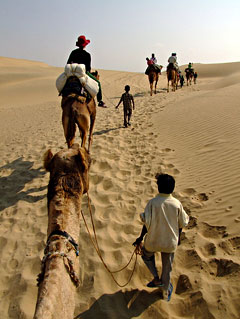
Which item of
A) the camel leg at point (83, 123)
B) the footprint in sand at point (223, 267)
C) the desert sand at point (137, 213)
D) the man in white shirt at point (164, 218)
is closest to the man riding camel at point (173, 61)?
the desert sand at point (137, 213)

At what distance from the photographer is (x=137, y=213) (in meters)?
4.68

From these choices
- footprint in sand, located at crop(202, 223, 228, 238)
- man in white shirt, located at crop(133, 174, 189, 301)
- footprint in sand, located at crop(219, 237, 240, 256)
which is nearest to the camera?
man in white shirt, located at crop(133, 174, 189, 301)

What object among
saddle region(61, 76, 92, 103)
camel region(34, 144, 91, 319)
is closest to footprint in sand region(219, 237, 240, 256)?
camel region(34, 144, 91, 319)

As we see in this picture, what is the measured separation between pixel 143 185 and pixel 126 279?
253 centimetres

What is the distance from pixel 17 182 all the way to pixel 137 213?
3.23m

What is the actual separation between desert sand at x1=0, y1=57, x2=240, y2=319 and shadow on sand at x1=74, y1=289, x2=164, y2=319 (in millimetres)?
12

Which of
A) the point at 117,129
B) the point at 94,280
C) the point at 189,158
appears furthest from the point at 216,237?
the point at 117,129

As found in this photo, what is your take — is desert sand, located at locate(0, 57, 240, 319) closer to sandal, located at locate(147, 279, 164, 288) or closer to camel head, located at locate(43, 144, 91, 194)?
sandal, located at locate(147, 279, 164, 288)

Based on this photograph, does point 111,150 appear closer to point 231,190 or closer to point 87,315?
point 231,190

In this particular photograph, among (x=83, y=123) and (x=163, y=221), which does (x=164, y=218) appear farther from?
(x=83, y=123)

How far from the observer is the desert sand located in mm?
3016

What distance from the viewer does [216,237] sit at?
3854 mm

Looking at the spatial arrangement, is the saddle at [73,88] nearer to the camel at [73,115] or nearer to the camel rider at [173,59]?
the camel at [73,115]

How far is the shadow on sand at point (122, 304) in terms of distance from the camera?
289cm
